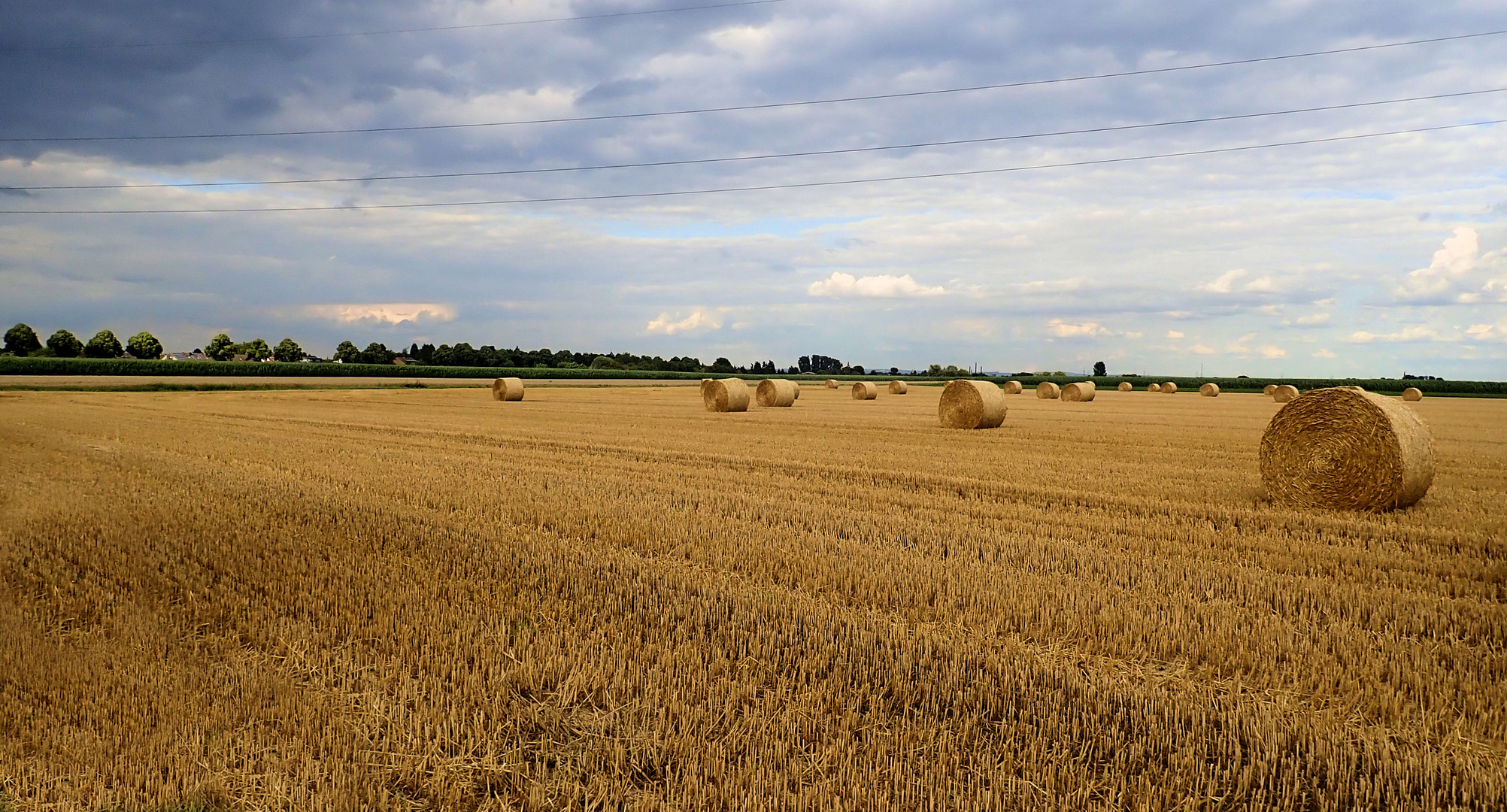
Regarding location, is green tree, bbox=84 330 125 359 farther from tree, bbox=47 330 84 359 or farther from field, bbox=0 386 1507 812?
field, bbox=0 386 1507 812

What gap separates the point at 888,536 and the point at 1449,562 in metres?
4.70

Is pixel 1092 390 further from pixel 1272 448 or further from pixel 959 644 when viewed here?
pixel 959 644

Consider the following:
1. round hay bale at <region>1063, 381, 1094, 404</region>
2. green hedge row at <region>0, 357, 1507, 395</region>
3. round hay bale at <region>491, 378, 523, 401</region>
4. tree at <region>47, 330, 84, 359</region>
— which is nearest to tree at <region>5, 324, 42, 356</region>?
tree at <region>47, 330, 84, 359</region>

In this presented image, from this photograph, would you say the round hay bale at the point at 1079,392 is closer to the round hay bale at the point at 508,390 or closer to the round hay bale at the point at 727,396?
the round hay bale at the point at 727,396

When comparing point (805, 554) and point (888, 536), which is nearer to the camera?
point (805, 554)

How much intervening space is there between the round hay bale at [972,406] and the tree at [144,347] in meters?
131

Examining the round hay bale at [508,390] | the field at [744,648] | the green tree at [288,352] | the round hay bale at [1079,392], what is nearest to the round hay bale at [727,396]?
the round hay bale at [508,390]

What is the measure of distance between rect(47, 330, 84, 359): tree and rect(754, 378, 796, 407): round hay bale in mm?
107553

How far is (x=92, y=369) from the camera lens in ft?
244

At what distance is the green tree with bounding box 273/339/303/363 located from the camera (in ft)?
393

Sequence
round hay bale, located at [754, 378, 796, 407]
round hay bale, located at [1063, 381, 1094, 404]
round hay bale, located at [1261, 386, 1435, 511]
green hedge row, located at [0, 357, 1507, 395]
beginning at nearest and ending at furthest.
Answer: round hay bale, located at [1261, 386, 1435, 511] → round hay bale, located at [754, 378, 796, 407] → round hay bale, located at [1063, 381, 1094, 404] → green hedge row, located at [0, 357, 1507, 395]

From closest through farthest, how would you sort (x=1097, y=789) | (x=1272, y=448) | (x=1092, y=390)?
(x=1097, y=789), (x=1272, y=448), (x=1092, y=390)

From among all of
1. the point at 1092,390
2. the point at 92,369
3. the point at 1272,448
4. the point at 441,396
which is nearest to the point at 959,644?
the point at 1272,448

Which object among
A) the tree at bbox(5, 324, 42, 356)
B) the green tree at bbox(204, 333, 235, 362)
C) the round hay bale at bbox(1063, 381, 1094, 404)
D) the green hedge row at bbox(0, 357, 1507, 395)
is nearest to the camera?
the round hay bale at bbox(1063, 381, 1094, 404)
